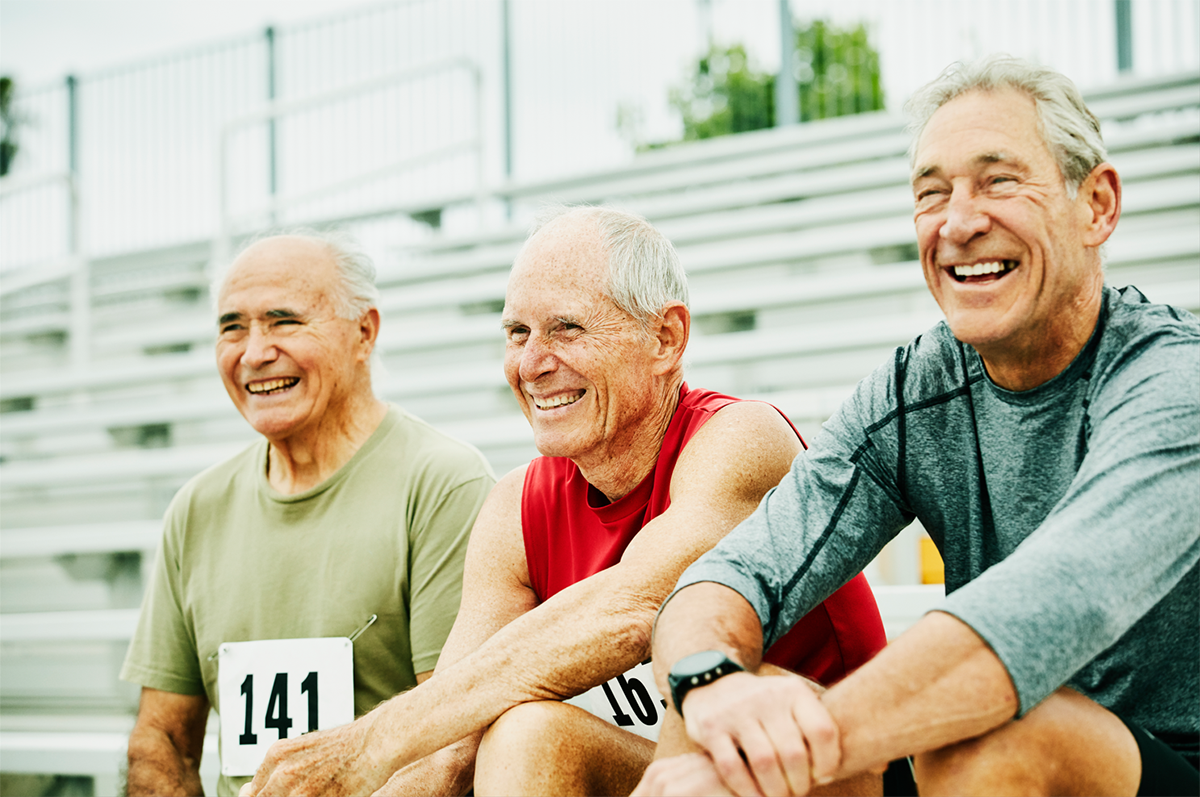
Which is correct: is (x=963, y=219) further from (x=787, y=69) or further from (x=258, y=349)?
(x=787, y=69)

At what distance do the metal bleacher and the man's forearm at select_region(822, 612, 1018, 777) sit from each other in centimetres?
89

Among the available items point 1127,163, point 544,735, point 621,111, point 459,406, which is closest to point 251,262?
point 544,735

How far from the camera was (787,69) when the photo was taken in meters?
4.84

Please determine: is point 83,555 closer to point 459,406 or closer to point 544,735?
point 459,406

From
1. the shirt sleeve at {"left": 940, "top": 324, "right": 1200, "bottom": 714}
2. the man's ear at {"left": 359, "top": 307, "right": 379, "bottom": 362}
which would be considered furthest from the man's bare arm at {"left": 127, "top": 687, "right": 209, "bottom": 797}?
the shirt sleeve at {"left": 940, "top": 324, "right": 1200, "bottom": 714}

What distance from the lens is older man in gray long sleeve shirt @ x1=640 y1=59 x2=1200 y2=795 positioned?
88 cm

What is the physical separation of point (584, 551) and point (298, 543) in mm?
624

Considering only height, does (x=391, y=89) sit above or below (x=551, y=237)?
above

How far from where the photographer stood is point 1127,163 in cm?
341

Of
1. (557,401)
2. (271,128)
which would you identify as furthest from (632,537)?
(271,128)

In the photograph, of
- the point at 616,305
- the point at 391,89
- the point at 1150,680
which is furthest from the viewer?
the point at 391,89

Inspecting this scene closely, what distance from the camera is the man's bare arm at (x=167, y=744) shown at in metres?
1.76

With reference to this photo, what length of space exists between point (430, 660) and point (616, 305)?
0.66 metres

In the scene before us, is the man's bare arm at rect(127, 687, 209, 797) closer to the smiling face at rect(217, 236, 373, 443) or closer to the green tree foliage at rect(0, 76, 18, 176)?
the smiling face at rect(217, 236, 373, 443)
